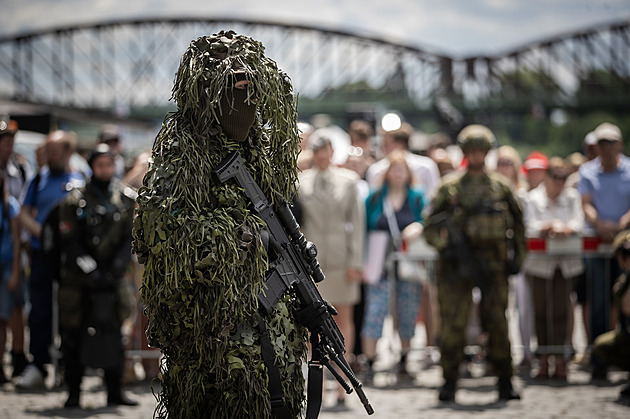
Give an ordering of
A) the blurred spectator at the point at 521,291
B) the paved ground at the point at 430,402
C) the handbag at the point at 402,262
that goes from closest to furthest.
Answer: the paved ground at the point at 430,402 → the handbag at the point at 402,262 → the blurred spectator at the point at 521,291

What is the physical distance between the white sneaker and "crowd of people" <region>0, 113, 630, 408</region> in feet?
0.04

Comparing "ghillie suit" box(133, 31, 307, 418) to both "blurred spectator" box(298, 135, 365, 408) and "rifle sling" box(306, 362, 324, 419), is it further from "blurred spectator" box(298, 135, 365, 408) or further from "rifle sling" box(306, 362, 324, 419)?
"blurred spectator" box(298, 135, 365, 408)

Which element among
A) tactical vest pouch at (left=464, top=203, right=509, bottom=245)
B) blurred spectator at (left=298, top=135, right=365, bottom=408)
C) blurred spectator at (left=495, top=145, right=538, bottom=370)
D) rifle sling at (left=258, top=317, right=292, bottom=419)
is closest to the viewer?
rifle sling at (left=258, top=317, right=292, bottom=419)

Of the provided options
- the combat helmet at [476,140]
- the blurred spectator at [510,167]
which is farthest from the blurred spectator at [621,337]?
the blurred spectator at [510,167]

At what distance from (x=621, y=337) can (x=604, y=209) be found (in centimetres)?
177

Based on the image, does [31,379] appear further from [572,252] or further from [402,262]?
[572,252]

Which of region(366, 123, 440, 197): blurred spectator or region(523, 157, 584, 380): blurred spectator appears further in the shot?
region(366, 123, 440, 197): blurred spectator

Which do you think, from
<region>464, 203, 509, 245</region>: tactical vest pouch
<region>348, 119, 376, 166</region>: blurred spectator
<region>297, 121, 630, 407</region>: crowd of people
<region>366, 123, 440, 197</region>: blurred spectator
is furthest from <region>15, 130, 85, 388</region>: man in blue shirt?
<region>464, 203, 509, 245</region>: tactical vest pouch

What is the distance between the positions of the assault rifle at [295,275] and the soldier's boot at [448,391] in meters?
3.56

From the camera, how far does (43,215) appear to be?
27.9 feet

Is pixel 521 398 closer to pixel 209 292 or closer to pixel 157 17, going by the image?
pixel 209 292

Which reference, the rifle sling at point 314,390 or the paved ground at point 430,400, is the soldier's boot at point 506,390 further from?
the rifle sling at point 314,390

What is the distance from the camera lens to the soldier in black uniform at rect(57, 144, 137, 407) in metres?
7.27

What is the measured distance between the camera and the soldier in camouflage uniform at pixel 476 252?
7.63 m
